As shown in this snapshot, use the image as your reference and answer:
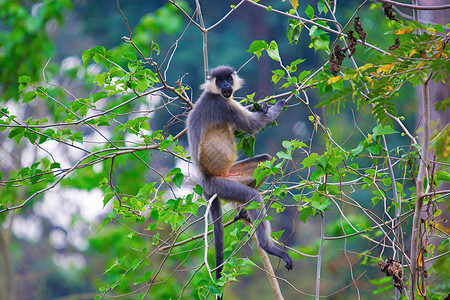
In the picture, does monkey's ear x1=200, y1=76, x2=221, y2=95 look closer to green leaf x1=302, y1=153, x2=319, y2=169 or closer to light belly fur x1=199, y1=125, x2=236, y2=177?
light belly fur x1=199, y1=125, x2=236, y2=177

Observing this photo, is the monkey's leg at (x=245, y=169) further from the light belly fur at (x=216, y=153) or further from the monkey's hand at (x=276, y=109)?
the monkey's hand at (x=276, y=109)

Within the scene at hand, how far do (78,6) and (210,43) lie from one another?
3.71 m

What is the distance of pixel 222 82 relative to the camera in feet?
14.8

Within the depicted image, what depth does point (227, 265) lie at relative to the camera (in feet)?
8.53

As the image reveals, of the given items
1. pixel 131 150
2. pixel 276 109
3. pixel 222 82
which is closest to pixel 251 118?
pixel 276 109

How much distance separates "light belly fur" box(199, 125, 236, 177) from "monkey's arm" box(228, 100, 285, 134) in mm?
140

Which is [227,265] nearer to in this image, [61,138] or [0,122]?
[61,138]

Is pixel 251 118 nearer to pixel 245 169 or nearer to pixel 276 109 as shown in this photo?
pixel 276 109

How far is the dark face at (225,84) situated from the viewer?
14.5 feet

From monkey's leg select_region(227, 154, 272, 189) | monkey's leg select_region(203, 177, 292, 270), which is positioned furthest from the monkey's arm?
monkey's leg select_region(203, 177, 292, 270)

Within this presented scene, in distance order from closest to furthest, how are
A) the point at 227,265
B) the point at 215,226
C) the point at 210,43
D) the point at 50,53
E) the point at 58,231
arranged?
the point at 227,265
the point at 215,226
the point at 50,53
the point at 58,231
the point at 210,43

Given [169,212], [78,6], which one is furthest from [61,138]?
[78,6]

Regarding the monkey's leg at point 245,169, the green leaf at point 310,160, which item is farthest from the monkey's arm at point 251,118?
the green leaf at point 310,160

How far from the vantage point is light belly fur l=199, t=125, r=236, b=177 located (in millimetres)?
4434
